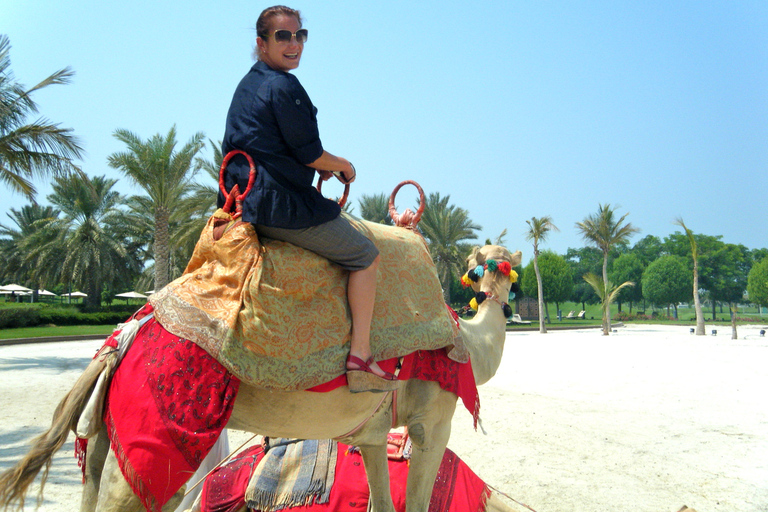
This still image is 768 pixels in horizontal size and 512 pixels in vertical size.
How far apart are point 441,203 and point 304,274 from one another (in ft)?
118

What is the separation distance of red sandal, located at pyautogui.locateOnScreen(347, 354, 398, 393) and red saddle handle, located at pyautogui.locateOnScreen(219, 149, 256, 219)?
93 cm

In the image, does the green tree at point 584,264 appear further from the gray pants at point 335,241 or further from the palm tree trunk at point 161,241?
the gray pants at point 335,241

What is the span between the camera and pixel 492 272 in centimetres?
447

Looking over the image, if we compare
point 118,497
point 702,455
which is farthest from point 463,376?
point 702,455

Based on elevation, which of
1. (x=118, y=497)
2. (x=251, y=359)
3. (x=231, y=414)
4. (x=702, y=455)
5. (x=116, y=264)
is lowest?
(x=702, y=455)

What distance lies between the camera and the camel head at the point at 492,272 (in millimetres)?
4438

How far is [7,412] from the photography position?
343 inches

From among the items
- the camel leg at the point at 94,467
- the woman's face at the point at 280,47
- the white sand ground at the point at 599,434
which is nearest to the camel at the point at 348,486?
the white sand ground at the point at 599,434

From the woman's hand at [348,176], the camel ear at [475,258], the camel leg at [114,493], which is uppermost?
the woman's hand at [348,176]

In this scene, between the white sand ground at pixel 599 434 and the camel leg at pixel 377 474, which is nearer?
the camel leg at pixel 377 474

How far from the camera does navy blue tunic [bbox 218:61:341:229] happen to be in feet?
8.64

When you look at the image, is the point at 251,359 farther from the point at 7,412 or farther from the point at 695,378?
the point at 695,378

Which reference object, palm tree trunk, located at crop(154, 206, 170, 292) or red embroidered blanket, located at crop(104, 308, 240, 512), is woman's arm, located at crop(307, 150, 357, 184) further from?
palm tree trunk, located at crop(154, 206, 170, 292)

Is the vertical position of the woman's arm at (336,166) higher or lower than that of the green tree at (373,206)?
lower
